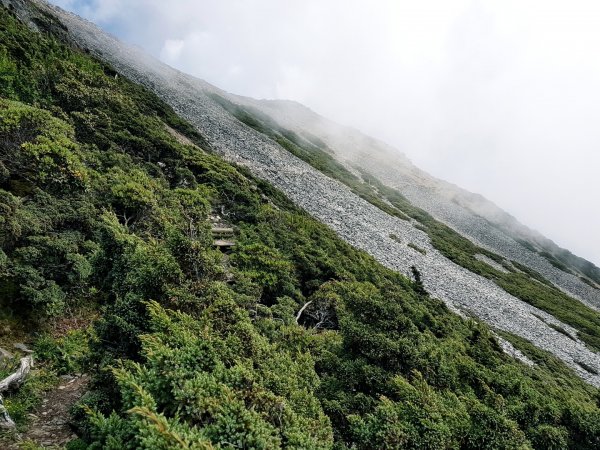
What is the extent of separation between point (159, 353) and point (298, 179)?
39777mm

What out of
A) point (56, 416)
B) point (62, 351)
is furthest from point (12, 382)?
point (62, 351)

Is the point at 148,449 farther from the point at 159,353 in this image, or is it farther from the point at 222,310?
the point at 222,310

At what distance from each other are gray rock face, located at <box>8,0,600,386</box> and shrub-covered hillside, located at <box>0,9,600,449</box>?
1372 cm

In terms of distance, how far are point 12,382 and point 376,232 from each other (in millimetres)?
34890

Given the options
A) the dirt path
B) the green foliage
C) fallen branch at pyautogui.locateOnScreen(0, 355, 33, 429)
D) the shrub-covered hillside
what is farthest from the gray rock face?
fallen branch at pyautogui.locateOnScreen(0, 355, 33, 429)

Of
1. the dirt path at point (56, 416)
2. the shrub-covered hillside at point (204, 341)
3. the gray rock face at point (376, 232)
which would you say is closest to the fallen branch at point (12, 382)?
the shrub-covered hillside at point (204, 341)

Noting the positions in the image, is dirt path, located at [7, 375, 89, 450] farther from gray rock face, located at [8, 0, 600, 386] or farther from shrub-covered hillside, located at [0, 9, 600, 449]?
gray rock face, located at [8, 0, 600, 386]

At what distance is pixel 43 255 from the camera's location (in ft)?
43.3

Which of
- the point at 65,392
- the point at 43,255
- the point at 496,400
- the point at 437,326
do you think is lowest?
the point at 65,392

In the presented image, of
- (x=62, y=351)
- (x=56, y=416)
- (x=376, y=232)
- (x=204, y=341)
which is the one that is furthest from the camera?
(x=376, y=232)

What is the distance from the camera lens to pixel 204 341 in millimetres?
7617

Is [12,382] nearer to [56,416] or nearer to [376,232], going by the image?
[56,416]

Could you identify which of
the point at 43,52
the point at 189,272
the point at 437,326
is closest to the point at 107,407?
the point at 189,272

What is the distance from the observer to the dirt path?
8.30 metres
